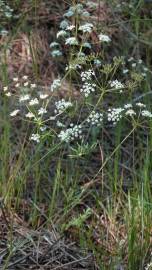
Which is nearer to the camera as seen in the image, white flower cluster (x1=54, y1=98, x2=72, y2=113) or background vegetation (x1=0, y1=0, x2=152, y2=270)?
background vegetation (x1=0, y1=0, x2=152, y2=270)

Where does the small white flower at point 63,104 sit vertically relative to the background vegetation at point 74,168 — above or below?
above

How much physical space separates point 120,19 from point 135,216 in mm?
1834

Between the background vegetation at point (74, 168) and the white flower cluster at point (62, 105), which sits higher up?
the white flower cluster at point (62, 105)

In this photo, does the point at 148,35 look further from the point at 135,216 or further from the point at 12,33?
the point at 135,216

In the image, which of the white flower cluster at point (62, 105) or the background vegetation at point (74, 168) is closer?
the background vegetation at point (74, 168)

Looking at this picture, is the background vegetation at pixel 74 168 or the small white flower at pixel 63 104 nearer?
the background vegetation at pixel 74 168

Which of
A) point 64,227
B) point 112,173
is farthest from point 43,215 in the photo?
point 112,173

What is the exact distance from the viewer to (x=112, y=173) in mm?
→ 3029

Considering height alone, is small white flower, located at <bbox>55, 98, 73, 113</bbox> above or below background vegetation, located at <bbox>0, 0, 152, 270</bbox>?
above

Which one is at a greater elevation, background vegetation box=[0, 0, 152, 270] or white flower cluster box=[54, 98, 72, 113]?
white flower cluster box=[54, 98, 72, 113]

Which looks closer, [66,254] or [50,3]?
[66,254]

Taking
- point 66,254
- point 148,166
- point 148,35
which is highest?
point 148,35

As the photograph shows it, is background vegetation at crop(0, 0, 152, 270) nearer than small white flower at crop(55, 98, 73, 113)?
Yes

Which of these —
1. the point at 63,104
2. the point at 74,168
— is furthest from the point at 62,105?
the point at 74,168
